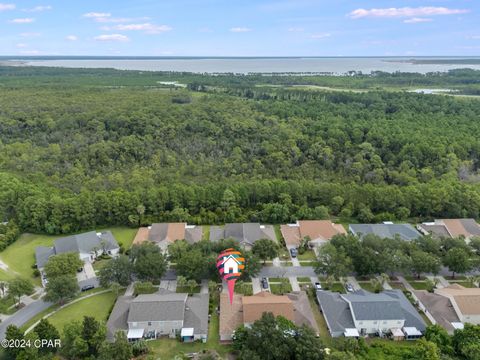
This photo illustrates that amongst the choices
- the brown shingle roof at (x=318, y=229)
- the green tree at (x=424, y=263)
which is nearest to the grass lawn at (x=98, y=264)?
the brown shingle roof at (x=318, y=229)

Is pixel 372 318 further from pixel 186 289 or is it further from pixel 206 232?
pixel 206 232

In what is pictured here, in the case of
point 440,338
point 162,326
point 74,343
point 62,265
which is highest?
point 62,265

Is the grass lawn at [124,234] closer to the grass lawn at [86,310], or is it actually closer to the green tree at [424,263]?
the grass lawn at [86,310]

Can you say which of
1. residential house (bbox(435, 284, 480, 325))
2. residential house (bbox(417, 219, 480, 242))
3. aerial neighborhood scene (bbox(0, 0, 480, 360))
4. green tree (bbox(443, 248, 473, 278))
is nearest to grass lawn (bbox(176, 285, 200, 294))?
aerial neighborhood scene (bbox(0, 0, 480, 360))

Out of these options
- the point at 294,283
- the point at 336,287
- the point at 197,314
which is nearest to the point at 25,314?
the point at 197,314

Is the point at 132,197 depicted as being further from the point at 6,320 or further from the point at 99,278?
the point at 6,320

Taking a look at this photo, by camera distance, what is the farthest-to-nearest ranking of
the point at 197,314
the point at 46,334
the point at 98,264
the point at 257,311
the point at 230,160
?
the point at 230,160, the point at 98,264, the point at 197,314, the point at 257,311, the point at 46,334
